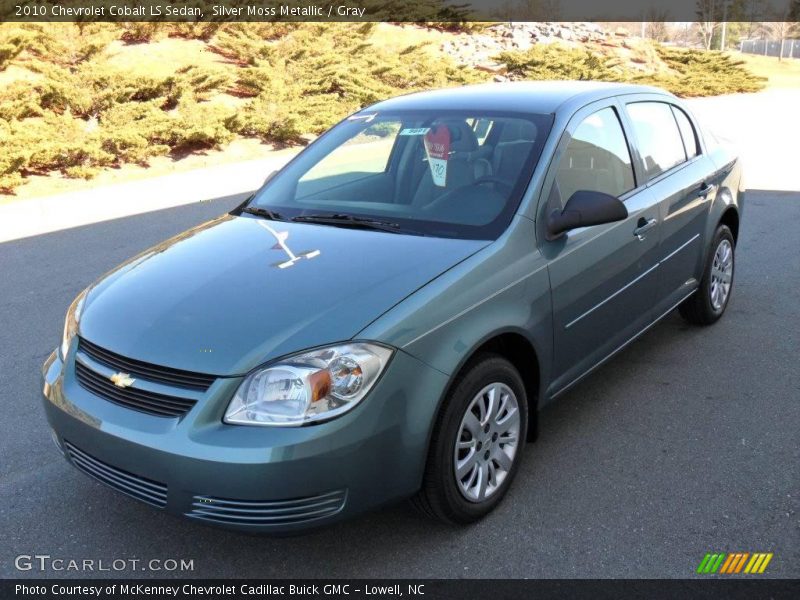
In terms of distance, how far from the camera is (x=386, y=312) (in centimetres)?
292

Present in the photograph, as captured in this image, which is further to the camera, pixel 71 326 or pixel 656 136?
pixel 656 136

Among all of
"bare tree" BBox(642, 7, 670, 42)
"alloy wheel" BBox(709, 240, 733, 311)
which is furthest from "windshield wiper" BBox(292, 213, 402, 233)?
"bare tree" BBox(642, 7, 670, 42)

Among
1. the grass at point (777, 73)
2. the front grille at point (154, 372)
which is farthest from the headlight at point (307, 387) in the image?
the grass at point (777, 73)

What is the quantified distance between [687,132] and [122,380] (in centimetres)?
389

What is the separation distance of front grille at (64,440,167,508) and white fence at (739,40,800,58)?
72618mm

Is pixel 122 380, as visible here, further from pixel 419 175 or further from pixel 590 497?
pixel 590 497

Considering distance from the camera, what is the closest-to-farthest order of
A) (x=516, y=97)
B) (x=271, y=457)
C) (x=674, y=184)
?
1. (x=271, y=457)
2. (x=516, y=97)
3. (x=674, y=184)

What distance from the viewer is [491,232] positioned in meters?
3.46

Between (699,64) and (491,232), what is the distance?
3332cm

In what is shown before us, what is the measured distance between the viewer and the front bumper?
8.70 feet

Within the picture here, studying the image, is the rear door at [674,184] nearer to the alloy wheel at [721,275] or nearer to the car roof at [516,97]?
the car roof at [516,97]

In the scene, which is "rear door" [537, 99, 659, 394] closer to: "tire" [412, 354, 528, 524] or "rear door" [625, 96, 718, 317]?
"rear door" [625, 96, 718, 317]

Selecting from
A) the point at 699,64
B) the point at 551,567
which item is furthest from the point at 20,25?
the point at 699,64

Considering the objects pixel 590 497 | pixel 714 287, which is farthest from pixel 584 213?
pixel 714 287
